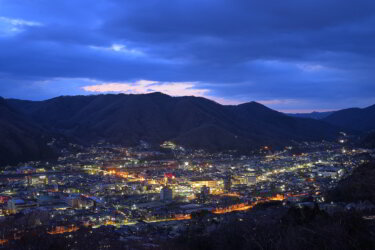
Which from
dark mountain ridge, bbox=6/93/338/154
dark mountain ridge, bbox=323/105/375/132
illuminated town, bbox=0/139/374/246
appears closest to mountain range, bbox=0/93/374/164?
dark mountain ridge, bbox=6/93/338/154

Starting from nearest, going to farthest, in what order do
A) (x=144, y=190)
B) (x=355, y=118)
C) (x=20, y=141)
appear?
(x=144, y=190), (x=20, y=141), (x=355, y=118)

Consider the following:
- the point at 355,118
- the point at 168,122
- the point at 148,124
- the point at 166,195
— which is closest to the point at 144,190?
the point at 166,195

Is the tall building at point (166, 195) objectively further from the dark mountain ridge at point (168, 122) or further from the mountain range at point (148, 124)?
the dark mountain ridge at point (168, 122)

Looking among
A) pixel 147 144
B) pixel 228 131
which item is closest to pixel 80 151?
pixel 147 144

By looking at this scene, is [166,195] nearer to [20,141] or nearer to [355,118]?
[20,141]

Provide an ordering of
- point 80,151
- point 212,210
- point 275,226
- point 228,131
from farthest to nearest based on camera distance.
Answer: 1. point 228,131
2. point 80,151
3. point 212,210
4. point 275,226

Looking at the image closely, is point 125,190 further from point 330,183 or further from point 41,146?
point 41,146

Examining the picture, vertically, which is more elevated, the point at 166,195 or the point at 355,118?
the point at 355,118
